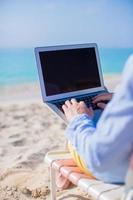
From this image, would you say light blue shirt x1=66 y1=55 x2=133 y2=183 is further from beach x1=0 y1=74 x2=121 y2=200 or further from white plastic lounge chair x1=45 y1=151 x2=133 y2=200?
beach x1=0 y1=74 x2=121 y2=200

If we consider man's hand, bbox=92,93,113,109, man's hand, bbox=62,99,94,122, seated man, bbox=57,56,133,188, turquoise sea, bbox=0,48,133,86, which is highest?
turquoise sea, bbox=0,48,133,86

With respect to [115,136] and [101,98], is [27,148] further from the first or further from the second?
[115,136]

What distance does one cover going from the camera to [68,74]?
7.08 ft

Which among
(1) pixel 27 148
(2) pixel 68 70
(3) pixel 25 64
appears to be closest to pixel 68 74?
(2) pixel 68 70

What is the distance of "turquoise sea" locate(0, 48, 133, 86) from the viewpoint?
32.2 feet

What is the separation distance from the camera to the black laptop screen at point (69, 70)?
6.84 feet

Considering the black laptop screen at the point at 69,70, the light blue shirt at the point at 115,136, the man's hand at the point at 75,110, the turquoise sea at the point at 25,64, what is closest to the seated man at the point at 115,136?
the light blue shirt at the point at 115,136

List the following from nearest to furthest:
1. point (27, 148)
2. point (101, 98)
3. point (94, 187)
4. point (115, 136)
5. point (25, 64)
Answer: point (115, 136)
point (94, 187)
point (101, 98)
point (27, 148)
point (25, 64)

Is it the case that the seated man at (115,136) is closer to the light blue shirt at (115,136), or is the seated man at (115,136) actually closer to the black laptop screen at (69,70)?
the light blue shirt at (115,136)

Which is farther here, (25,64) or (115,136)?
(25,64)

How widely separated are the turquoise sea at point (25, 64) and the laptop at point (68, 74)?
702 centimetres

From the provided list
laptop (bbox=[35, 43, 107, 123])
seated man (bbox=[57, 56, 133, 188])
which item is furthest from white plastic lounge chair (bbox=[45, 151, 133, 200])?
laptop (bbox=[35, 43, 107, 123])

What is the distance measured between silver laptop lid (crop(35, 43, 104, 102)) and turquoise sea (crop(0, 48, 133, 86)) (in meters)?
7.02

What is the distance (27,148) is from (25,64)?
688 centimetres
